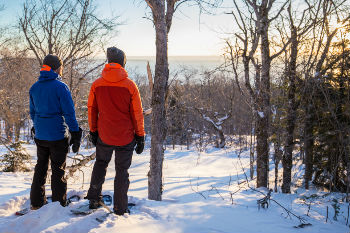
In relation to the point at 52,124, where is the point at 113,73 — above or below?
above

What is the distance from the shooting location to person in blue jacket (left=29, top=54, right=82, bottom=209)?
3.15 m

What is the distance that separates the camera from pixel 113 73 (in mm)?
2980

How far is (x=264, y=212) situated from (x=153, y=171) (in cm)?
210

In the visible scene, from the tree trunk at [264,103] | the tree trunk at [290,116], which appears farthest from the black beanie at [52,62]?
the tree trunk at [290,116]

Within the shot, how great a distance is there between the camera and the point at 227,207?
4.07 m

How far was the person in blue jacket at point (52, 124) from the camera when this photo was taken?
3148mm

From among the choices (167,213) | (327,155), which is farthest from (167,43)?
(327,155)

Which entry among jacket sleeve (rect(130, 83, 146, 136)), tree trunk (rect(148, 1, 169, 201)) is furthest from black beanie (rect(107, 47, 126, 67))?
tree trunk (rect(148, 1, 169, 201))

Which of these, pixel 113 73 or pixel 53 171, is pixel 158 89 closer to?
pixel 113 73

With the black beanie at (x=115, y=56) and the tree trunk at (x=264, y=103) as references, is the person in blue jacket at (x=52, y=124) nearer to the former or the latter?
the black beanie at (x=115, y=56)

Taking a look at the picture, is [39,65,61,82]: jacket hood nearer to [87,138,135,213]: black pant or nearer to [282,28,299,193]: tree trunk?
[87,138,135,213]: black pant

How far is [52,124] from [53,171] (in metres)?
0.60

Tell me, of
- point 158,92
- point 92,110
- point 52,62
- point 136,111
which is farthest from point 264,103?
point 52,62

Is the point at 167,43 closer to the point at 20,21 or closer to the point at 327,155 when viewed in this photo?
the point at 327,155
